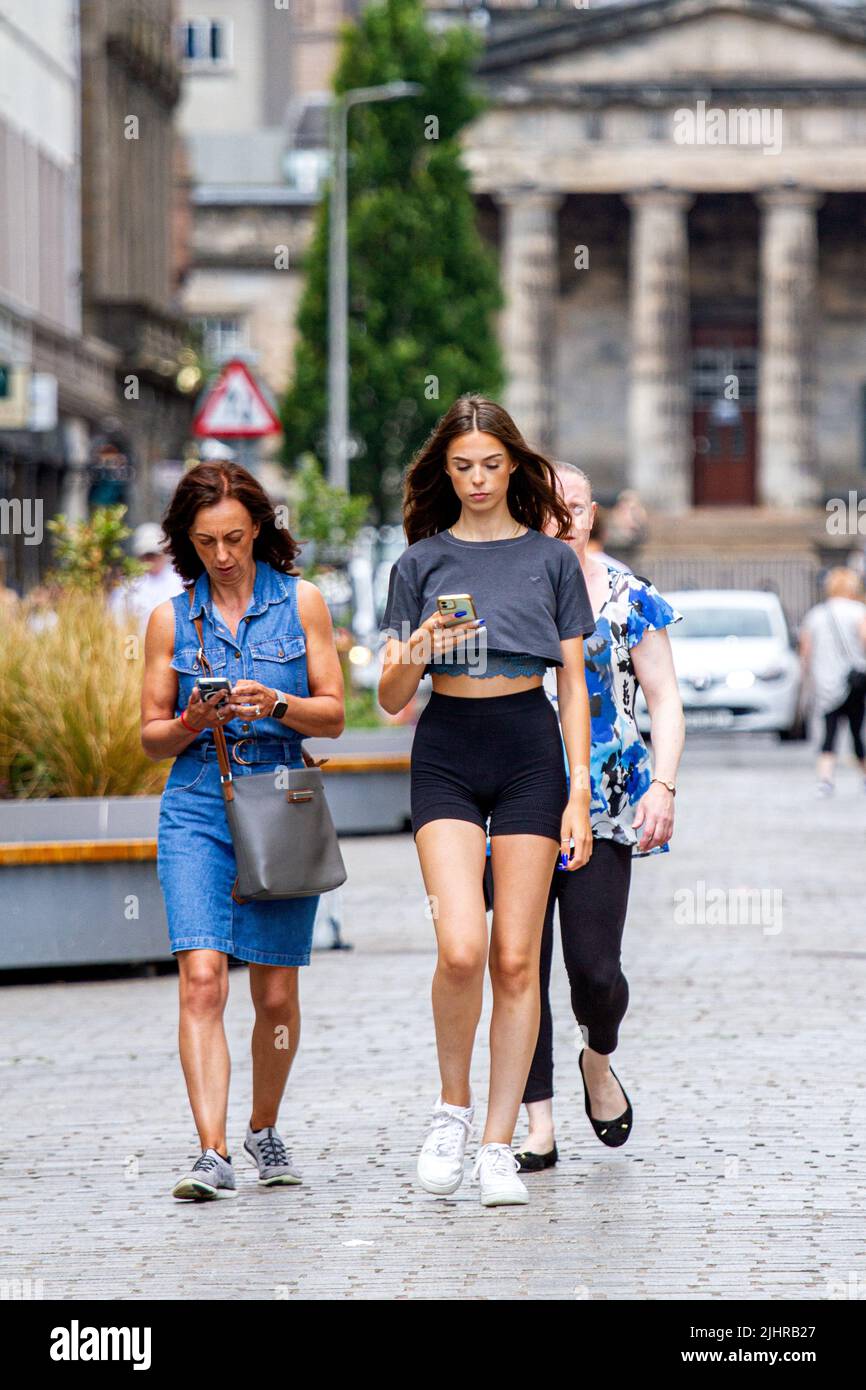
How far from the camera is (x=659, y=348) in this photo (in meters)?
64.2

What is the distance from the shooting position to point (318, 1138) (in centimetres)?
784

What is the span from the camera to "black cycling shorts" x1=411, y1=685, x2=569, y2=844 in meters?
6.71

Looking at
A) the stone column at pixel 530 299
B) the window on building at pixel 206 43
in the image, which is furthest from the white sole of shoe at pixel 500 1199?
the window on building at pixel 206 43

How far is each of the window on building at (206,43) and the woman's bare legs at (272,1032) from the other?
73707mm

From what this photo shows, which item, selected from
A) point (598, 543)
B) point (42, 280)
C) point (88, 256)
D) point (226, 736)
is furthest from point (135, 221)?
point (226, 736)

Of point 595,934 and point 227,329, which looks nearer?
point 595,934

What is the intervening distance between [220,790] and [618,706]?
108cm

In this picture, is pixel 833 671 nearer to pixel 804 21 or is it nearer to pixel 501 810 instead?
pixel 501 810

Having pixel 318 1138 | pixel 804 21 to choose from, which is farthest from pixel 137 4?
pixel 318 1138

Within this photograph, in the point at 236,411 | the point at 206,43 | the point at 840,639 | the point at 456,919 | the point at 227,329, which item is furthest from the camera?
the point at 206,43

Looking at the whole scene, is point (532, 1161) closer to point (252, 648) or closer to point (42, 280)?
point (252, 648)

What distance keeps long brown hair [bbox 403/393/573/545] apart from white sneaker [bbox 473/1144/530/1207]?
1.53 m
